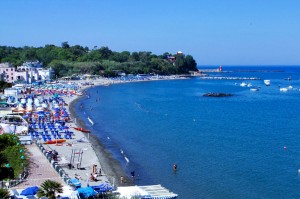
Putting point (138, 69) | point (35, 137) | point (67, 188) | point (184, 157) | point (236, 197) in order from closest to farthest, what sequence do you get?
point (67, 188) → point (236, 197) → point (184, 157) → point (35, 137) → point (138, 69)

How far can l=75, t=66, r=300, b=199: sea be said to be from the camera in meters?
26.9

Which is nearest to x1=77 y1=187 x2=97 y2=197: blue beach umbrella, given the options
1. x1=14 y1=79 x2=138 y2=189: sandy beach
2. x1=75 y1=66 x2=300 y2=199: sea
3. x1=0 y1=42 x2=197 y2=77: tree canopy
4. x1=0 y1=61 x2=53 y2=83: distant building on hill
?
x1=14 y1=79 x2=138 y2=189: sandy beach

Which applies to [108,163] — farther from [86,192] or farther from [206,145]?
[206,145]

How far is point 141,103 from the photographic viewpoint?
73875 mm

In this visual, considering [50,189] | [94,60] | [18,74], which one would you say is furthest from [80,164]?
[94,60]

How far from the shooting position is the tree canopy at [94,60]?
5031 inches

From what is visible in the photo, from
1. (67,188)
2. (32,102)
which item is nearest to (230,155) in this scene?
(67,188)

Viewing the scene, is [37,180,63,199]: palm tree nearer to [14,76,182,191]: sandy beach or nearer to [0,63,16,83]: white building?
[14,76,182,191]: sandy beach

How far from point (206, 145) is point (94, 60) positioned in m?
116

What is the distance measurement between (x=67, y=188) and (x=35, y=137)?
16.0 m

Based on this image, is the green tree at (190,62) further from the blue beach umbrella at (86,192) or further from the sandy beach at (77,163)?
the blue beach umbrella at (86,192)

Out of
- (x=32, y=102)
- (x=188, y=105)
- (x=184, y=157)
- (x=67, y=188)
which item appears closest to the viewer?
(x=67, y=188)

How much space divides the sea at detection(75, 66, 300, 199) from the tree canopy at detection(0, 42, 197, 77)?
194 ft

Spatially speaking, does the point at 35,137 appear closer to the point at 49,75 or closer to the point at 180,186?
the point at 180,186
